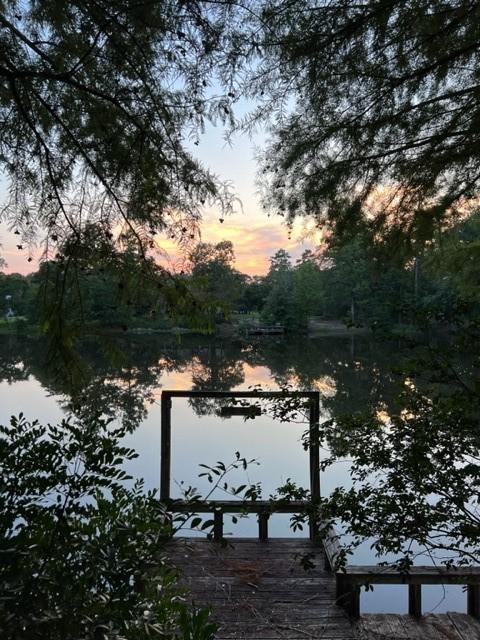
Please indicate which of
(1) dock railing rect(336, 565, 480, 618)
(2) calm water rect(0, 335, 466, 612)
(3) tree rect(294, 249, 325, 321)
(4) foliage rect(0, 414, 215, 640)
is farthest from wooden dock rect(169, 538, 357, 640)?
(3) tree rect(294, 249, 325, 321)

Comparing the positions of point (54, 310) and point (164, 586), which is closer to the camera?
point (164, 586)

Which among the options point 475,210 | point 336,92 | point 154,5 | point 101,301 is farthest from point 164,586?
point 475,210

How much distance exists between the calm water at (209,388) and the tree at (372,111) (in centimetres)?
95

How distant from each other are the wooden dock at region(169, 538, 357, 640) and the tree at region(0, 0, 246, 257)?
64.3 inches

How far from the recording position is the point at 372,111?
8.14 feet

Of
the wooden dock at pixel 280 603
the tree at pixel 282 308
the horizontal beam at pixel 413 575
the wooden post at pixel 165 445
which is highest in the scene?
the tree at pixel 282 308

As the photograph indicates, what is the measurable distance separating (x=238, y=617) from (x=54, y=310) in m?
2.10

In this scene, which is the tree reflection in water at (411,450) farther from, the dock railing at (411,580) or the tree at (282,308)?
the tree at (282,308)

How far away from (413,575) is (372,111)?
2.59 m

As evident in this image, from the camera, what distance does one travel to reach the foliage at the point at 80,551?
968mm

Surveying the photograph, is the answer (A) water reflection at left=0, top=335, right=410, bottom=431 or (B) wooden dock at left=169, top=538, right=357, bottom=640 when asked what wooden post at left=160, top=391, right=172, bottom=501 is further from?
(A) water reflection at left=0, top=335, right=410, bottom=431

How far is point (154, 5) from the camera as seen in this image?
1.77m

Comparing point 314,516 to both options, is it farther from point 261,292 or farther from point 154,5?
point 261,292

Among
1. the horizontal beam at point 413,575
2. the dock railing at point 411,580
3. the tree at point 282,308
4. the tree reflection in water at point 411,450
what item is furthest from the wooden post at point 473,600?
the tree at point 282,308
